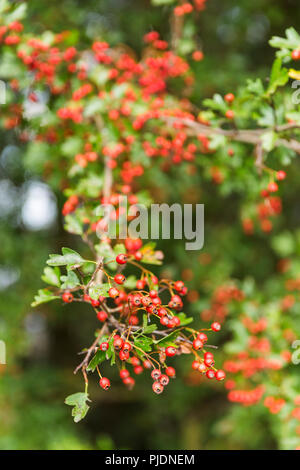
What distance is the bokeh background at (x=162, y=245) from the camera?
146 inches

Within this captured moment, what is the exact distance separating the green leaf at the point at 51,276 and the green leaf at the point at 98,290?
366 millimetres

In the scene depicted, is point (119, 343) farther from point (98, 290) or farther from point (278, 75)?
point (278, 75)

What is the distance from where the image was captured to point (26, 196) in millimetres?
4961

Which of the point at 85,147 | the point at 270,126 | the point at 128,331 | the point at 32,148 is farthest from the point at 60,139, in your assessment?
the point at 128,331

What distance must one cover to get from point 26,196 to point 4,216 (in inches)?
14.2

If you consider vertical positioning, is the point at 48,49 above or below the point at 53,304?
above

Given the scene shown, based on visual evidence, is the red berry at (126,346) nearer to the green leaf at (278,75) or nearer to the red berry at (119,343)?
the red berry at (119,343)

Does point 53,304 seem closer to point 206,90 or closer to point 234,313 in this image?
point 234,313

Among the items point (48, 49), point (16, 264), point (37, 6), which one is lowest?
point (16, 264)

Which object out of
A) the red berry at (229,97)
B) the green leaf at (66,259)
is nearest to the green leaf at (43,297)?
the green leaf at (66,259)

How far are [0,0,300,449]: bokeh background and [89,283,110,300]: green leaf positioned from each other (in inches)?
75.5

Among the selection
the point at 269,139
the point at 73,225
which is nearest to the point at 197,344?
the point at 73,225

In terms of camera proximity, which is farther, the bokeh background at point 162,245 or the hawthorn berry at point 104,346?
the bokeh background at point 162,245

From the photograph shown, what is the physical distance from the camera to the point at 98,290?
134 centimetres
